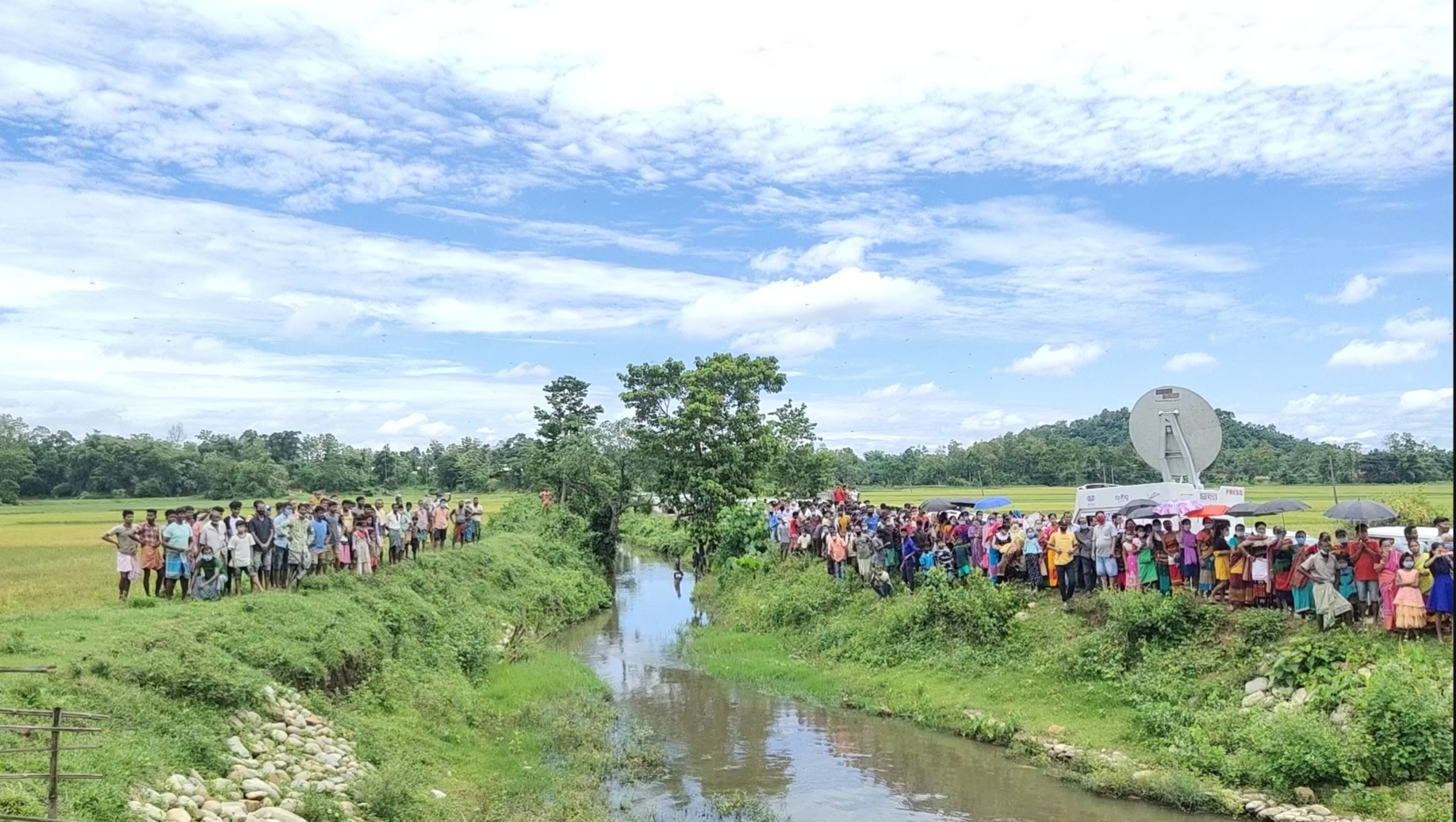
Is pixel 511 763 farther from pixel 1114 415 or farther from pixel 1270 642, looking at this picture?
pixel 1114 415

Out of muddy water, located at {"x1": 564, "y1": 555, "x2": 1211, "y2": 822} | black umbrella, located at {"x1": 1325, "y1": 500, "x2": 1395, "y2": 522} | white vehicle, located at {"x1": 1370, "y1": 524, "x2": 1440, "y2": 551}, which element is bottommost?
muddy water, located at {"x1": 564, "y1": 555, "x2": 1211, "y2": 822}

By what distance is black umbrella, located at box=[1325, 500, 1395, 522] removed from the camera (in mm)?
17969

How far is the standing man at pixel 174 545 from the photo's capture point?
17812 millimetres

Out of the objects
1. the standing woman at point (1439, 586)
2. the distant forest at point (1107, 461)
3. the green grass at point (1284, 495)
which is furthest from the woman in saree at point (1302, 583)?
the distant forest at point (1107, 461)

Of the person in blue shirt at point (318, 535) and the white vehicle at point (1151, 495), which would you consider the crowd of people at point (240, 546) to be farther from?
the white vehicle at point (1151, 495)

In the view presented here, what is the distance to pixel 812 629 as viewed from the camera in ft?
88.1

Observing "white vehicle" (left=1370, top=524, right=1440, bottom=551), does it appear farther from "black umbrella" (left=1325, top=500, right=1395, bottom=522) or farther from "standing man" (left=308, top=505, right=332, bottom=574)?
"standing man" (left=308, top=505, right=332, bottom=574)

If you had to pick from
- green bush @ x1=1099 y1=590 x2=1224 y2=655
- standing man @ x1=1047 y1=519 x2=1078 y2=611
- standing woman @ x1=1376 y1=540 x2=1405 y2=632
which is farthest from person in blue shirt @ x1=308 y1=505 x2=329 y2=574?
standing woman @ x1=1376 y1=540 x2=1405 y2=632

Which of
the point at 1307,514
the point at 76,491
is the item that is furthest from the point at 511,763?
the point at 76,491

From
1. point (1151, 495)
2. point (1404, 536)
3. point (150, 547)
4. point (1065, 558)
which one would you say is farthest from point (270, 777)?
point (1151, 495)

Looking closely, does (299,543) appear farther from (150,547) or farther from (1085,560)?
(1085,560)

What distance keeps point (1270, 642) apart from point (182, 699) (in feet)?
54.0

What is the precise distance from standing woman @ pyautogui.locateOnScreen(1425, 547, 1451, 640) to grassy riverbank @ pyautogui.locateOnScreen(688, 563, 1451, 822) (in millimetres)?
499

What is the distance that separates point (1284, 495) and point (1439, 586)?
4341 centimetres
